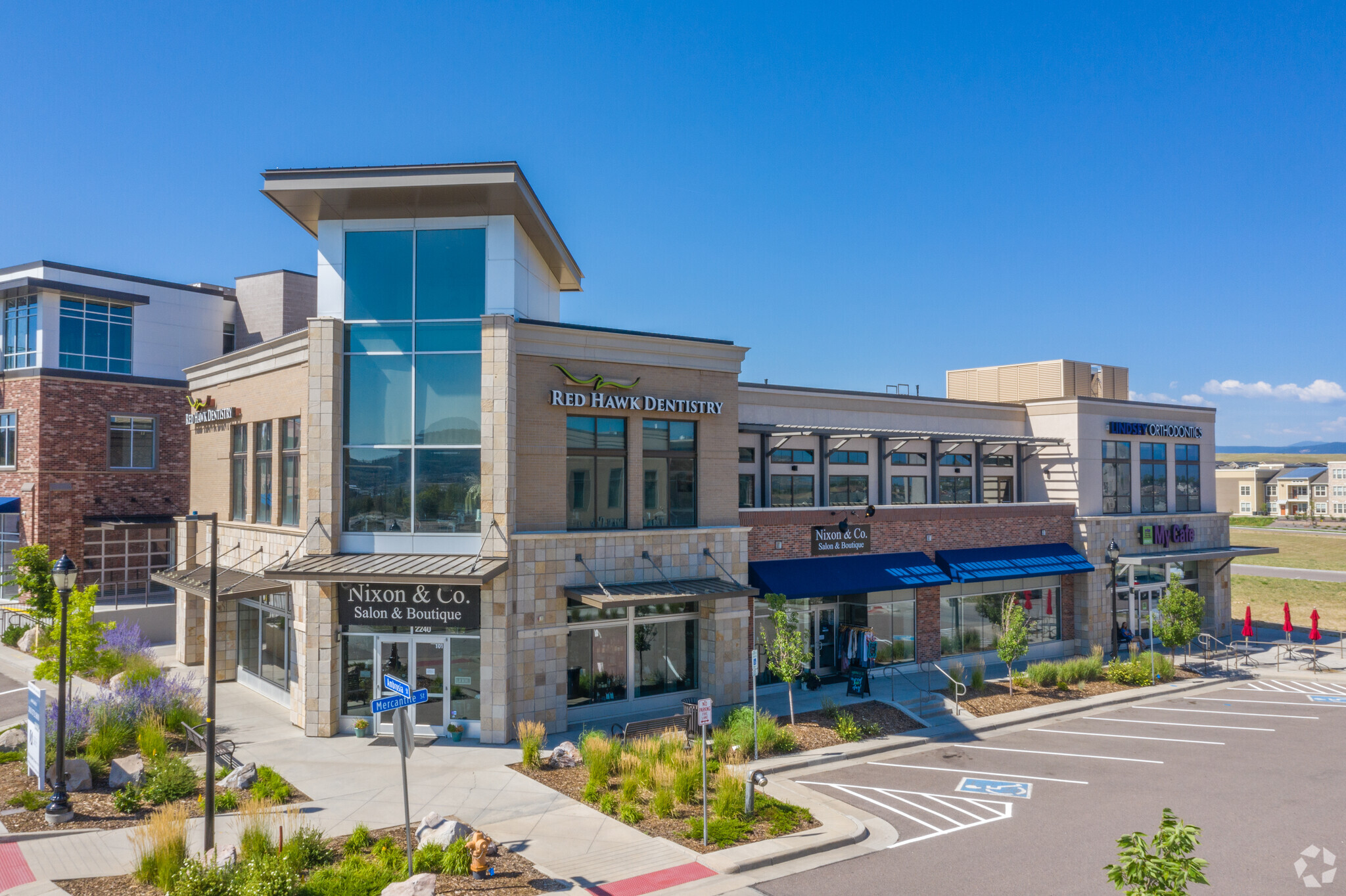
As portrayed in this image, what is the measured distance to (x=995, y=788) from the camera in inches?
676

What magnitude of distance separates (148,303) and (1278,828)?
43.5 meters

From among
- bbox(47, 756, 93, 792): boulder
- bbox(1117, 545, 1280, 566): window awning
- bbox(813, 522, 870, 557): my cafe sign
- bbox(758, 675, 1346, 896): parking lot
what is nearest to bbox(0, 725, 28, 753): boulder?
bbox(47, 756, 93, 792): boulder

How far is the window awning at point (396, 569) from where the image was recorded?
1831cm

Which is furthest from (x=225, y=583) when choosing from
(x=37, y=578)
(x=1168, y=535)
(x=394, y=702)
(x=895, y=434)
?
(x=1168, y=535)

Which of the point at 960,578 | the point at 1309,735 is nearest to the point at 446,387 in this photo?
the point at 960,578

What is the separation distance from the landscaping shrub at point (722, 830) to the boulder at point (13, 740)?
1517 centimetres

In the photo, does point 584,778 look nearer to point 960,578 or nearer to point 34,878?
point 34,878

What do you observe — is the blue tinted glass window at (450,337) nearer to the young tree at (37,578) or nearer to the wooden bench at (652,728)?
the wooden bench at (652,728)

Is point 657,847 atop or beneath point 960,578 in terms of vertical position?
beneath

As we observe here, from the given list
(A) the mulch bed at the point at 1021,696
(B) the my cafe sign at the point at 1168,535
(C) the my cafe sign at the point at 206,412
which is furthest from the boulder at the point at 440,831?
(B) the my cafe sign at the point at 1168,535

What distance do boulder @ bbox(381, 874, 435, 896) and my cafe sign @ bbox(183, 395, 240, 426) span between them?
17896 millimetres

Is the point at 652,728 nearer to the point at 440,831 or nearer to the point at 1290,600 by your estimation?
the point at 440,831

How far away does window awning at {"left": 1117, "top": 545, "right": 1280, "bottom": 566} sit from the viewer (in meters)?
32.1

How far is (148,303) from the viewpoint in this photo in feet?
124
